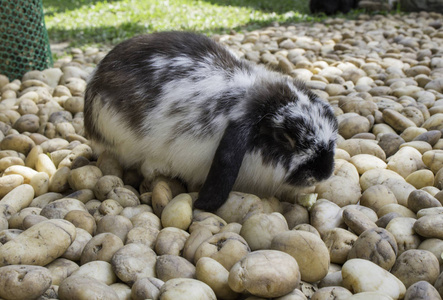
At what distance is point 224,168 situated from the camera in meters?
2.71

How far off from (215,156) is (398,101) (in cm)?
237

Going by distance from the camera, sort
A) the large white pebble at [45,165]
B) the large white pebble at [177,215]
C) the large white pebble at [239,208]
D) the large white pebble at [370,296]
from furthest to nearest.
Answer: the large white pebble at [45,165] → the large white pebble at [239,208] → the large white pebble at [177,215] → the large white pebble at [370,296]

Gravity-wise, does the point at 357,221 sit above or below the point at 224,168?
below

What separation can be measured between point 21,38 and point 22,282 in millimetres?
4035

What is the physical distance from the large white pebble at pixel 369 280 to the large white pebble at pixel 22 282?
4.15ft

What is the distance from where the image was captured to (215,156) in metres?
2.76

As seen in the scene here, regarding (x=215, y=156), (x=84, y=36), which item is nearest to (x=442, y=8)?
(x=84, y=36)

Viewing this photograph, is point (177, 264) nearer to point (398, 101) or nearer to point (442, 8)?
point (398, 101)

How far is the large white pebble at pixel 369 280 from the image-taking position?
6.61ft

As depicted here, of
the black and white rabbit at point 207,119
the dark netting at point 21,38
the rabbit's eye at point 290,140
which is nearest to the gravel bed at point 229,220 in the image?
the black and white rabbit at point 207,119

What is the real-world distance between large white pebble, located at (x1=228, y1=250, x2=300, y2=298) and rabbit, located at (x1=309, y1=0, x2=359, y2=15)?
828cm

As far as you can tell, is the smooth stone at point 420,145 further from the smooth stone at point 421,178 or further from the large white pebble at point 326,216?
the large white pebble at point 326,216

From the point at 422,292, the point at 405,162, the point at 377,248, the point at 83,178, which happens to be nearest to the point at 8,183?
the point at 83,178

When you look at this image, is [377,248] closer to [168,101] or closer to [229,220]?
[229,220]
